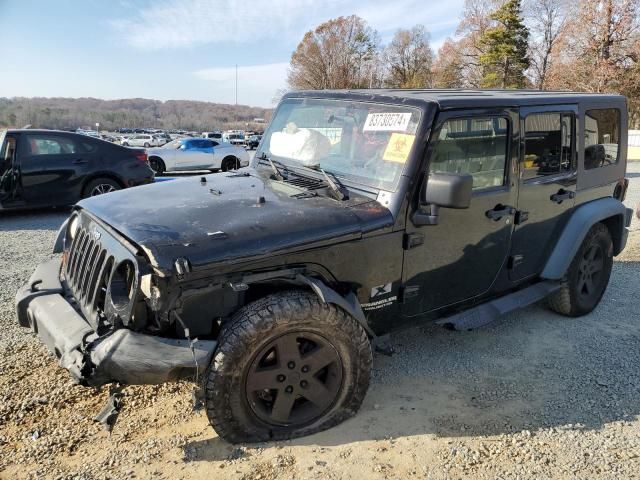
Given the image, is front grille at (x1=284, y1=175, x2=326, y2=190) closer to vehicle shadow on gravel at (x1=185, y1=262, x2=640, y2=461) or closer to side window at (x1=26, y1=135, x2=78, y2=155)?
vehicle shadow on gravel at (x1=185, y1=262, x2=640, y2=461)

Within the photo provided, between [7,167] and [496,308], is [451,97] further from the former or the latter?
[7,167]

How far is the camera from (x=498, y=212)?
3.54 meters

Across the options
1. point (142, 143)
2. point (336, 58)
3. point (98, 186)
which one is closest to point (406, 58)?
point (336, 58)

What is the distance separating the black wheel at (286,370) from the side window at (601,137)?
2.78m

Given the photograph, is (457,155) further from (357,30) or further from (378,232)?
(357,30)

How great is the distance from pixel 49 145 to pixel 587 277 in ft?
27.1

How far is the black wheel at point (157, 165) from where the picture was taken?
17.2 meters

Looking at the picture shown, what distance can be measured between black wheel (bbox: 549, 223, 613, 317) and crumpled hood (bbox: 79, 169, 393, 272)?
235cm

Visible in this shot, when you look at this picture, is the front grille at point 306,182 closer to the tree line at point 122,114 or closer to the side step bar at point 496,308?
the side step bar at point 496,308

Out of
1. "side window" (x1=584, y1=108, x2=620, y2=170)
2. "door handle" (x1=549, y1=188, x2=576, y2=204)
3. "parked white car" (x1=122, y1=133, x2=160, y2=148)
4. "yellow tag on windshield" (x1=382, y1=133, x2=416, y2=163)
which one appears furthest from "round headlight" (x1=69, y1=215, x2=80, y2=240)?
"parked white car" (x1=122, y1=133, x2=160, y2=148)

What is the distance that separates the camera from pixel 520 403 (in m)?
3.33

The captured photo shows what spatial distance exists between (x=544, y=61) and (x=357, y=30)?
21.7m

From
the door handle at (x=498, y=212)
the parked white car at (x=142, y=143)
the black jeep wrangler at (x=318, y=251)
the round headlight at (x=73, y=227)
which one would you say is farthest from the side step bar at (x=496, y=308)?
the parked white car at (x=142, y=143)

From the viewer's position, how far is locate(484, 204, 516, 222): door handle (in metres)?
3.50
